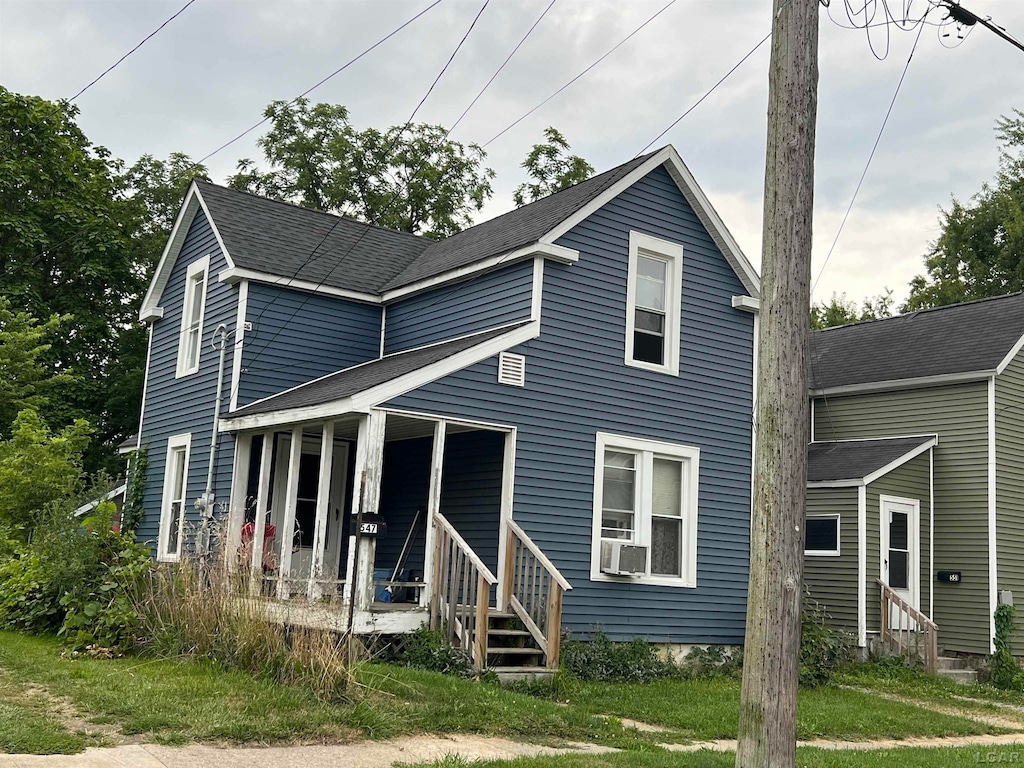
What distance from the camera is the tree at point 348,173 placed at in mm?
33656

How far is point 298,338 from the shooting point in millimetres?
16266

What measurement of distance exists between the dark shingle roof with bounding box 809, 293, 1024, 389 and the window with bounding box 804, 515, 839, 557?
3.41m

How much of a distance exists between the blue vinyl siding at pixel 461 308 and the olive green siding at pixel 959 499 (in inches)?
322

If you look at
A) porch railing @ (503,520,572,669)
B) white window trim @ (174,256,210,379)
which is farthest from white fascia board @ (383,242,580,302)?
porch railing @ (503,520,572,669)

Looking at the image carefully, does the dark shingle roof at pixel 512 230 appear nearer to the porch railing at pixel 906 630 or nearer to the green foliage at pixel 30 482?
the green foliage at pixel 30 482

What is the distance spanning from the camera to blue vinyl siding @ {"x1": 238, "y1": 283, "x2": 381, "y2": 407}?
51.6 feet

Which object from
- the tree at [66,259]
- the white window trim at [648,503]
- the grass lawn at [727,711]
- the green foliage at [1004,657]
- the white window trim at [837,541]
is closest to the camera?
the grass lawn at [727,711]

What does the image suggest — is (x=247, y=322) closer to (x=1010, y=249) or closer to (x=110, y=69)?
(x=110, y=69)

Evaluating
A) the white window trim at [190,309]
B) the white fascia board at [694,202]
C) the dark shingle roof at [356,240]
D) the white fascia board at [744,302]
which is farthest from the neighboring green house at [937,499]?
the white window trim at [190,309]

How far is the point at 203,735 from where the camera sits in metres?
7.69

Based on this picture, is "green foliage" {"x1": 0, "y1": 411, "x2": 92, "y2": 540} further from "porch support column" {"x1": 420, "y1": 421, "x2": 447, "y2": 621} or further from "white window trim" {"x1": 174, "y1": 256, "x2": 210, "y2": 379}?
"porch support column" {"x1": 420, "y1": 421, "x2": 447, "y2": 621}

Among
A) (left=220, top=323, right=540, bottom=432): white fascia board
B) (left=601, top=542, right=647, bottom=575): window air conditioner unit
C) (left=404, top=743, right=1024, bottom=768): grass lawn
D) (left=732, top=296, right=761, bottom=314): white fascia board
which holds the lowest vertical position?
(left=404, top=743, right=1024, bottom=768): grass lawn

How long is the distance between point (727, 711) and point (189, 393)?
387 inches

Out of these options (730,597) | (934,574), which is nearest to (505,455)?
(730,597)
